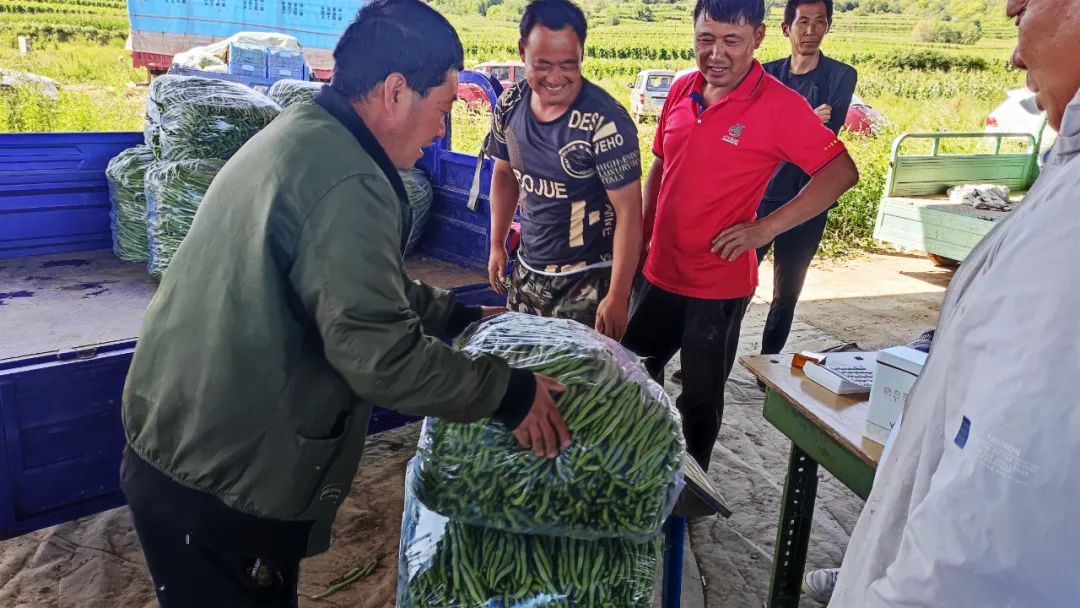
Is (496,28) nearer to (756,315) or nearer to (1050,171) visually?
(756,315)

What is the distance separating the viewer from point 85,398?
234 cm

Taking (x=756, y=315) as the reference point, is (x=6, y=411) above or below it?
above

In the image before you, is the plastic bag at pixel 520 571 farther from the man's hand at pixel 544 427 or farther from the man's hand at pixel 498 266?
the man's hand at pixel 498 266

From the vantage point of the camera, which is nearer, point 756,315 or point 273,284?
point 273,284

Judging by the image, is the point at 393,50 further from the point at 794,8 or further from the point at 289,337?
the point at 794,8

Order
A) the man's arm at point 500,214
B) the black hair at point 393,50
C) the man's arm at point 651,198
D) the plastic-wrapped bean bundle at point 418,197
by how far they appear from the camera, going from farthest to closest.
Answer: the plastic-wrapped bean bundle at point 418,197 < the man's arm at point 500,214 < the man's arm at point 651,198 < the black hair at point 393,50

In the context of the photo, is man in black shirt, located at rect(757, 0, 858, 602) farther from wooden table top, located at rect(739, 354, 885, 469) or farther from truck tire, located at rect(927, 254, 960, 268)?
truck tire, located at rect(927, 254, 960, 268)

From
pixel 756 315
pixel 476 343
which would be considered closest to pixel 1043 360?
pixel 476 343

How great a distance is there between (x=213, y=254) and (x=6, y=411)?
1383 mm

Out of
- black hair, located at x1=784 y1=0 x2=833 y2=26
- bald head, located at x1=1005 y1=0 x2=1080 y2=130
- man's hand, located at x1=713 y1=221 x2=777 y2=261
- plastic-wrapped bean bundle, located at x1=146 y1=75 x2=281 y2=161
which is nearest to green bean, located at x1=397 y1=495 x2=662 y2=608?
bald head, located at x1=1005 y1=0 x2=1080 y2=130

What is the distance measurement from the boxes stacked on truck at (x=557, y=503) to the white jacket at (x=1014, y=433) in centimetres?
56

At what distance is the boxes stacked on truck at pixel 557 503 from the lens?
1.44m

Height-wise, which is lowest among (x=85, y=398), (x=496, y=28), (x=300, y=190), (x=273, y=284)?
(x=85, y=398)

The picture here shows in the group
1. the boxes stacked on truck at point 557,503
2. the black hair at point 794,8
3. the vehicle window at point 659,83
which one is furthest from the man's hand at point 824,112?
the vehicle window at point 659,83
